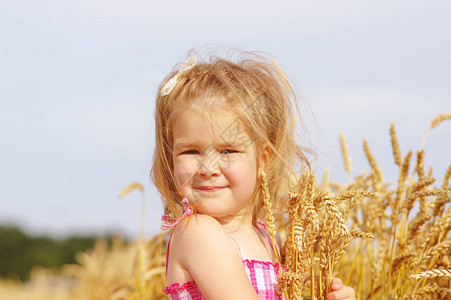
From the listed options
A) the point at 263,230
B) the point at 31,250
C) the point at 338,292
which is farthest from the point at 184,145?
the point at 31,250

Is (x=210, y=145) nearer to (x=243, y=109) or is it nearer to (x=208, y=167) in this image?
(x=208, y=167)

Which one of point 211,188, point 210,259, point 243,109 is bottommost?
point 210,259

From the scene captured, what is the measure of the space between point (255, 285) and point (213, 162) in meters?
0.43

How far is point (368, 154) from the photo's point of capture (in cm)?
246

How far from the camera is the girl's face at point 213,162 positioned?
1.67 metres

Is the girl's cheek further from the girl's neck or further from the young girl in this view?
the girl's neck

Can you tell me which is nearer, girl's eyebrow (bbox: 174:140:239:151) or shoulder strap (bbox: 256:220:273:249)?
girl's eyebrow (bbox: 174:140:239:151)

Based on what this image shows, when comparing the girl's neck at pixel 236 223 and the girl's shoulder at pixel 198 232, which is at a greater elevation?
the girl's shoulder at pixel 198 232

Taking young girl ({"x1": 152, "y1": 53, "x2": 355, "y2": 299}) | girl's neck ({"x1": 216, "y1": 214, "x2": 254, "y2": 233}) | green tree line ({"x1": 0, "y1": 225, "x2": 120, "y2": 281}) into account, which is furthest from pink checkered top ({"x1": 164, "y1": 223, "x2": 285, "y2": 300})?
green tree line ({"x1": 0, "y1": 225, "x2": 120, "y2": 281})

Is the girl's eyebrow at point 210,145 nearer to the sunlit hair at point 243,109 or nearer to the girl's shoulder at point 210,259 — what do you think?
the sunlit hair at point 243,109

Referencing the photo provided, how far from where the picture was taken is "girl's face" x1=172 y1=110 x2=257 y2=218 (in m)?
1.67

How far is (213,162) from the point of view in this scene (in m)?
1.68

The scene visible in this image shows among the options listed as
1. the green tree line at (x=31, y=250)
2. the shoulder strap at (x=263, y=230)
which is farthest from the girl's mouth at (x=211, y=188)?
the green tree line at (x=31, y=250)

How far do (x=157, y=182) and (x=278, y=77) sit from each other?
0.62 m
